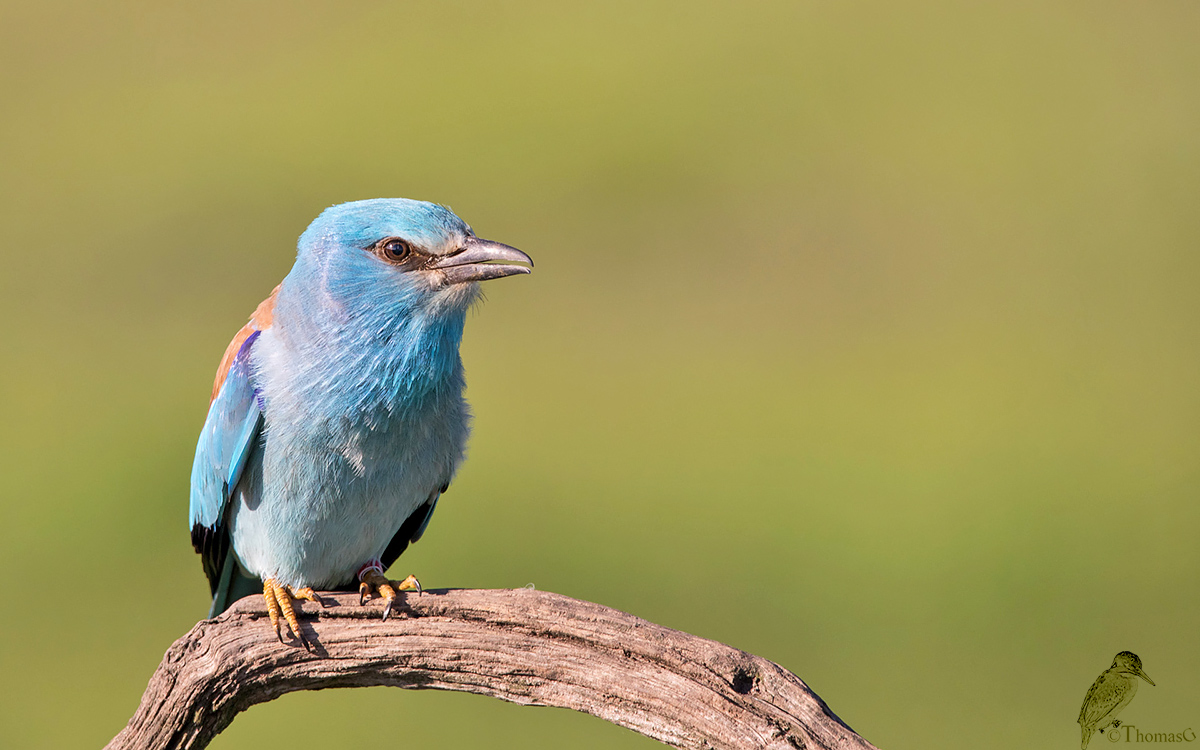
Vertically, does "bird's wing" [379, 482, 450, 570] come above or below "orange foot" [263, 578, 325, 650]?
above

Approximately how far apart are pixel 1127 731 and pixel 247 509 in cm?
359

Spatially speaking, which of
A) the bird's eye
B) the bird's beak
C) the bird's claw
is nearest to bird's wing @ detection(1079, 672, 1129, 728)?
the bird's claw

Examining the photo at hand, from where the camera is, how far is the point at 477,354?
10773 mm

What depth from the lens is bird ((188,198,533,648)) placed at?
11.9ft

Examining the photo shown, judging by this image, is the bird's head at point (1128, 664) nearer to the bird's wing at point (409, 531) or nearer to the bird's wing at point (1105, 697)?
the bird's wing at point (1105, 697)

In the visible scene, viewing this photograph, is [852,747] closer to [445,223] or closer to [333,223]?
[445,223]

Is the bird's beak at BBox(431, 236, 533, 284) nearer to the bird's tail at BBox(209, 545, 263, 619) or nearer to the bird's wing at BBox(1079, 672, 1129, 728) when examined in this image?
the bird's tail at BBox(209, 545, 263, 619)

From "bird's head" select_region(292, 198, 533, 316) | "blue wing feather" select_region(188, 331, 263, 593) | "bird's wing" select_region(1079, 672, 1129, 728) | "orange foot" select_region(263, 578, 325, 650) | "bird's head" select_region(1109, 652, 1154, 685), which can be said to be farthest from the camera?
"bird's wing" select_region(1079, 672, 1129, 728)

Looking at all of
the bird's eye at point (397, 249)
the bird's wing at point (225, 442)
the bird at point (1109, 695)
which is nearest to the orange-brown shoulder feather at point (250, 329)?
the bird's wing at point (225, 442)

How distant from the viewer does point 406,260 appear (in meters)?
3.63

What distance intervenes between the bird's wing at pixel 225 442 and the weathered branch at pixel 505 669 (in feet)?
1.79

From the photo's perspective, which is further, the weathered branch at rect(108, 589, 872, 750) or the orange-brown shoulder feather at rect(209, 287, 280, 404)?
the orange-brown shoulder feather at rect(209, 287, 280, 404)

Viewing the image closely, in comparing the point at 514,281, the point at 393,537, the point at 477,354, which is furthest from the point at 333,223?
Answer: the point at 514,281

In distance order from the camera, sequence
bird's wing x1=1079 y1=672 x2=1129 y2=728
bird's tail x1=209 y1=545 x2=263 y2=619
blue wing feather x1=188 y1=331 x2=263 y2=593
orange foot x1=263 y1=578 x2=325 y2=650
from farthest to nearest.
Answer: bird's tail x1=209 y1=545 x2=263 y2=619
bird's wing x1=1079 y1=672 x2=1129 y2=728
blue wing feather x1=188 y1=331 x2=263 y2=593
orange foot x1=263 y1=578 x2=325 y2=650
